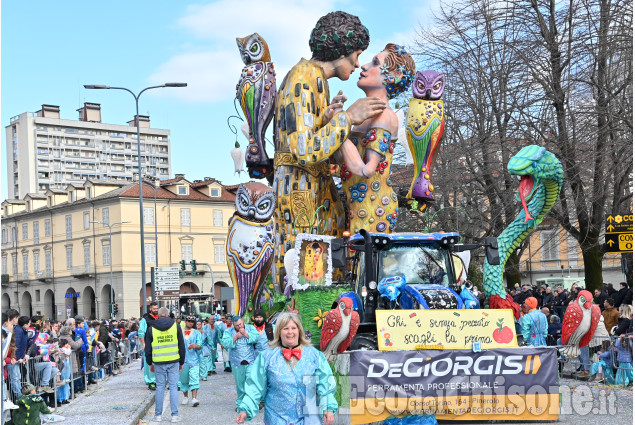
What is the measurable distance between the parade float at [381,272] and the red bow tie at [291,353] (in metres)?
4.19

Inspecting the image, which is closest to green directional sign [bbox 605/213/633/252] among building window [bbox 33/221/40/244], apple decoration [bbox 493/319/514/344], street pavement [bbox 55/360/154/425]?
apple decoration [bbox 493/319/514/344]

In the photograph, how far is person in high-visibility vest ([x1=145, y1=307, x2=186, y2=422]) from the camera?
13617 millimetres

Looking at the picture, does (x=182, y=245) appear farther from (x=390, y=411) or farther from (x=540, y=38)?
(x=390, y=411)

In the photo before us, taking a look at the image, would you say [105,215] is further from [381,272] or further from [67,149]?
[381,272]

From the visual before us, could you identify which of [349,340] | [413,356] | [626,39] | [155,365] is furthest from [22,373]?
[626,39]

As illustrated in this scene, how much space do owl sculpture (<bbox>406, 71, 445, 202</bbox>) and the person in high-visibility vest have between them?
726 cm

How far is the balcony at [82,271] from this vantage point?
255ft

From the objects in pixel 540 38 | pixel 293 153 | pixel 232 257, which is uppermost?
pixel 540 38

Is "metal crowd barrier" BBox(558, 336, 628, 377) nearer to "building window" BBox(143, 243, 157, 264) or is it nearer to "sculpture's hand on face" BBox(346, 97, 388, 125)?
"sculpture's hand on face" BBox(346, 97, 388, 125)

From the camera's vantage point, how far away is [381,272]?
44.6 ft

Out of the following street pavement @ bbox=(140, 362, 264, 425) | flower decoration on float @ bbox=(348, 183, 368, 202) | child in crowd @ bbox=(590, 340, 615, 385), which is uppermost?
flower decoration on float @ bbox=(348, 183, 368, 202)

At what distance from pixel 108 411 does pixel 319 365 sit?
843 cm

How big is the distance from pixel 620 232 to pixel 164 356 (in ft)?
29.1

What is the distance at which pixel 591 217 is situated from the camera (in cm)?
2483
